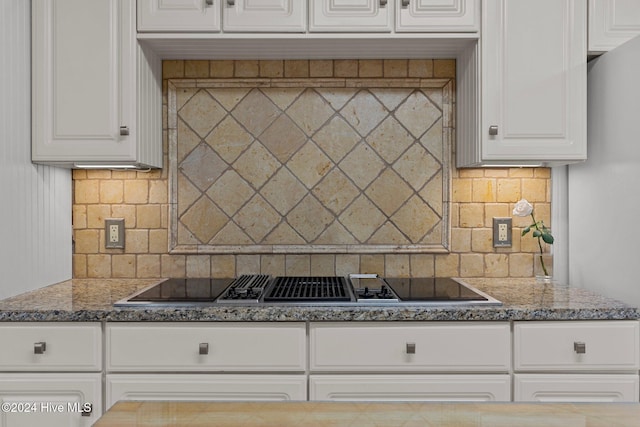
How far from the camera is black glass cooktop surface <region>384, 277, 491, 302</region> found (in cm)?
192

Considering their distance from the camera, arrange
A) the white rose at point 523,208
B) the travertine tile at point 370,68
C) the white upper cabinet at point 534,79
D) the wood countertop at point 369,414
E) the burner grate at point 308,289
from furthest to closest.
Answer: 1. the travertine tile at point 370,68
2. the white rose at point 523,208
3. the white upper cabinet at point 534,79
4. the burner grate at point 308,289
5. the wood countertop at point 369,414

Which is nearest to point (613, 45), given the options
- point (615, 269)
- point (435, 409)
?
point (615, 269)

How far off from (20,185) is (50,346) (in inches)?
26.2

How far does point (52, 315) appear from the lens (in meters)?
1.80

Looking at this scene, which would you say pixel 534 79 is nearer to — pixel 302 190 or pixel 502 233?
pixel 502 233

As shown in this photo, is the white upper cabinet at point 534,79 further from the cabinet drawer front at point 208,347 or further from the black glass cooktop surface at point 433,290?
the cabinet drawer front at point 208,347

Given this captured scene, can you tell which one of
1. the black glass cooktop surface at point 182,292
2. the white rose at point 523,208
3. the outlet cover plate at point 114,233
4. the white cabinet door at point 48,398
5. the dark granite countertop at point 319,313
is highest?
the white rose at point 523,208

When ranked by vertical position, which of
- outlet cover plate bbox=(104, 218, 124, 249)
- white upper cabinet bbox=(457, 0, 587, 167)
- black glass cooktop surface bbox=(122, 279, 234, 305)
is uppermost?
white upper cabinet bbox=(457, 0, 587, 167)

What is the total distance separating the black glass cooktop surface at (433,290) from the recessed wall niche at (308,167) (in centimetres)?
18

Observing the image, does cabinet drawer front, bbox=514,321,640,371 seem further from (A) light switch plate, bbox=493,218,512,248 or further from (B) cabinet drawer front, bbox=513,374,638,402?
(A) light switch plate, bbox=493,218,512,248

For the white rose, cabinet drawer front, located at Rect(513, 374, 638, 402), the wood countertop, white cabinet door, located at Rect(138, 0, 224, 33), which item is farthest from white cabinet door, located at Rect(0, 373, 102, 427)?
the white rose

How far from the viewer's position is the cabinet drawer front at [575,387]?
6.00 feet

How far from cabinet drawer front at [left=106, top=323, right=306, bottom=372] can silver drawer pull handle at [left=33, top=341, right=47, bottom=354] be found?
0.70 ft

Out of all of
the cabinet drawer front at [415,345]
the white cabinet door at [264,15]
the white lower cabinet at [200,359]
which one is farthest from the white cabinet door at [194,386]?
the white cabinet door at [264,15]
